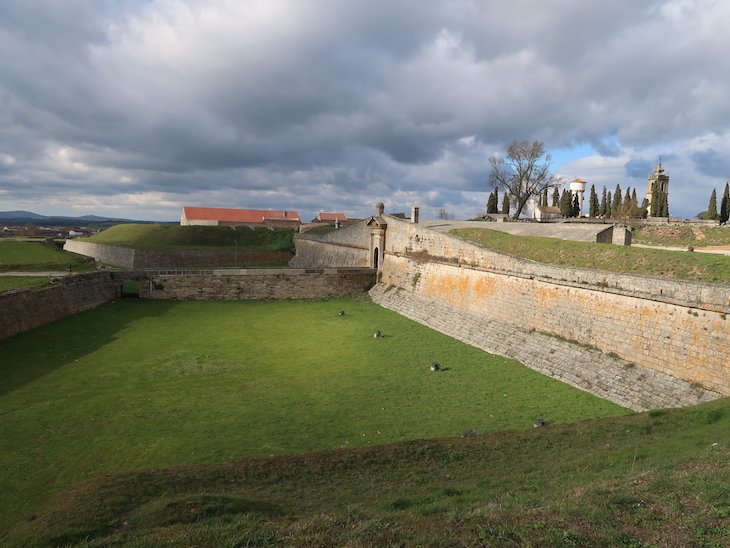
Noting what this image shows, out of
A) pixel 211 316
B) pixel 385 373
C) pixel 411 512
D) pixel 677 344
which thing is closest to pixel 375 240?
pixel 211 316

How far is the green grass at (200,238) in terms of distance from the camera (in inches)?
1889

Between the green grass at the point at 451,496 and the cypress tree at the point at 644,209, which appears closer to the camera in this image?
the green grass at the point at 451,496

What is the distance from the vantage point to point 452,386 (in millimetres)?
13492

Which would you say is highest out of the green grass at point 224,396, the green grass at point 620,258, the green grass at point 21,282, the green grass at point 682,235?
the green grass at point 682,235

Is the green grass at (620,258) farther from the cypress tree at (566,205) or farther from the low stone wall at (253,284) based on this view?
the cypress tree at (566,205)

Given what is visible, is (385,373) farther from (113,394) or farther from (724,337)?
(724,337)

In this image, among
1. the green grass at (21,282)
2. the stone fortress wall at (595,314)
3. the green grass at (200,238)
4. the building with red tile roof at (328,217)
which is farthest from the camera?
the building with red tile roof at (328,217)

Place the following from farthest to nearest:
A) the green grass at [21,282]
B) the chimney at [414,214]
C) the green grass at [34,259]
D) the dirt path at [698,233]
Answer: the chimney at [414,214], the dirt path at [698,233], the green grass at [34,259], the green grass at [21,282]

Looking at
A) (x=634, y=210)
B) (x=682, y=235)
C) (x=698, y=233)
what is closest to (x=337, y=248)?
(x=682, y=235)

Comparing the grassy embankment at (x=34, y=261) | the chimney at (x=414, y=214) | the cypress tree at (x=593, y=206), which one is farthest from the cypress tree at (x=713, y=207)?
the grassy embankment at (x=34, y=261)

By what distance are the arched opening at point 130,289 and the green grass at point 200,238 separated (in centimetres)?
1849

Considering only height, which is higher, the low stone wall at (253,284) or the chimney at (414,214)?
the chimney at (414,214)

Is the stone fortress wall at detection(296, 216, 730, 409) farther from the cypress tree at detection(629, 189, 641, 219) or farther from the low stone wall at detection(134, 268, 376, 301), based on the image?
the cypress tree at detection(629, 189, 641, 219)

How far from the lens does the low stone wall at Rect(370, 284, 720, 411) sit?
461 inches
